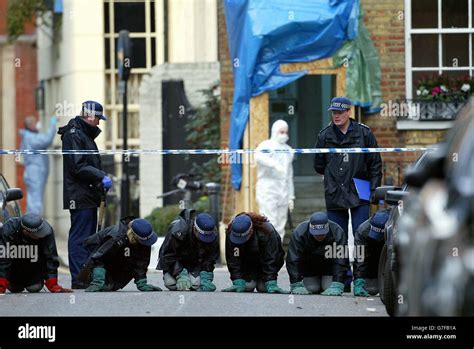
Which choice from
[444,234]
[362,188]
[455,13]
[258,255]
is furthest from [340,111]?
[444,234]

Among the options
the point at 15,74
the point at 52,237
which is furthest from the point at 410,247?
the point at 15,74

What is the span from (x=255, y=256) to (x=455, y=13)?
7.35 metres

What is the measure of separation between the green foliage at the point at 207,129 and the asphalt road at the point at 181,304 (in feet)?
28.5

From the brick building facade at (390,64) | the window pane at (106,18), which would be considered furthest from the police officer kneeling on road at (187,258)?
the window pane at (106,18)

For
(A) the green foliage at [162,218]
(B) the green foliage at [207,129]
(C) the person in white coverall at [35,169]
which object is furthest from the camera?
(C) the person in white coverall at [35,169]

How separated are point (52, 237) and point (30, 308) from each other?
147cm

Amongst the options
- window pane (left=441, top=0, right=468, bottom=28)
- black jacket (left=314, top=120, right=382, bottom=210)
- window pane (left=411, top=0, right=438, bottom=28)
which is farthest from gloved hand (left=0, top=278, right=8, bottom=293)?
window pane (left=441, top=0, right=468, bottom=28)

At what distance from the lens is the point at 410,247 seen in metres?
8.77

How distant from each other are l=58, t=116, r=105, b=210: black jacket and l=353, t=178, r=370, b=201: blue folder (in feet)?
8.32

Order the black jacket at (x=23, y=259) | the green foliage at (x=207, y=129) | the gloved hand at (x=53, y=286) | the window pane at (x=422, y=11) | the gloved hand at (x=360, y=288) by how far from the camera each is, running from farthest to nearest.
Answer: the green foliage at (x=207, y=129) < the window pane at (x=422, y=11) < the gloved hand at (x=53, y=286) < the gloved hand at (x=360, y=288) < the black jacket at (x=23, y=259)

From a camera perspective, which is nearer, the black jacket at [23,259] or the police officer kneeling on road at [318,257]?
the police officer kneeling on road at [318,257]

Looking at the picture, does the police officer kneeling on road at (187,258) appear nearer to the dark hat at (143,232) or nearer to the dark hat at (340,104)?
the dark hat at (143,232)

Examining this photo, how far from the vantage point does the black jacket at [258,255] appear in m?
15.7
